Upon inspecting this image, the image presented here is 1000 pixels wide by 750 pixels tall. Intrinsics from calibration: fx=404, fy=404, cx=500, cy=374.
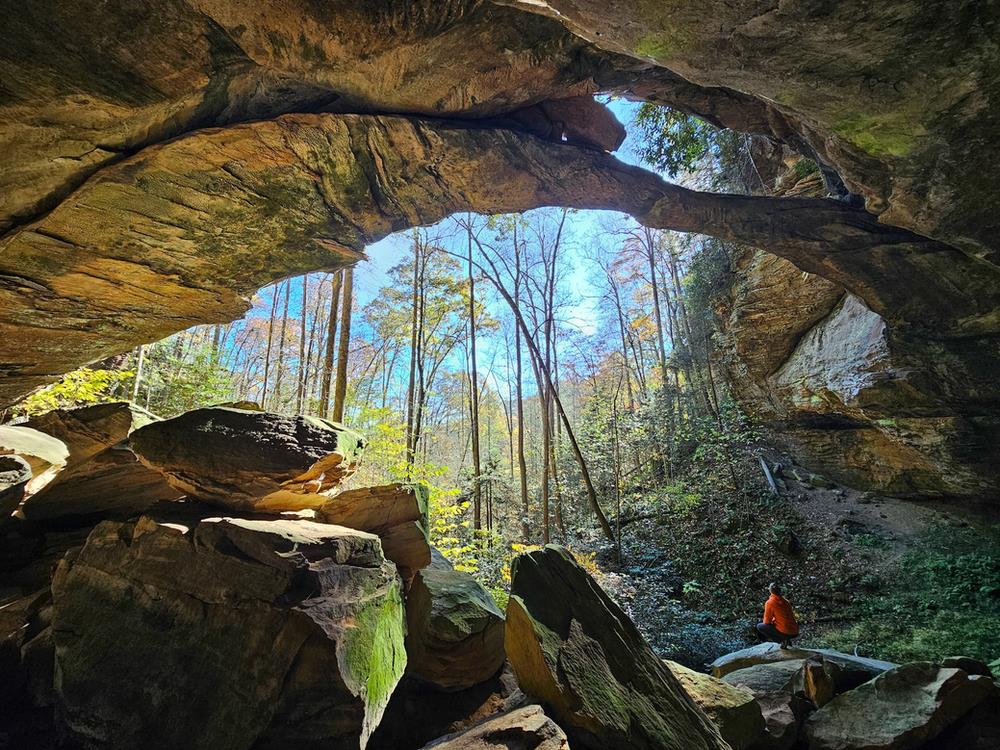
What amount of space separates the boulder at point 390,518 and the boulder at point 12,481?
3341 millimetres

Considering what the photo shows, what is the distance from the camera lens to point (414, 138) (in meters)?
4.26

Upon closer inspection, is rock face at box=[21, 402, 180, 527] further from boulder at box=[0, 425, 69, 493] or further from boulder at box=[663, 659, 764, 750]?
boulder at box=[663, 659, 764, 750]

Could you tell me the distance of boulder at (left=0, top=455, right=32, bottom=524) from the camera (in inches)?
170

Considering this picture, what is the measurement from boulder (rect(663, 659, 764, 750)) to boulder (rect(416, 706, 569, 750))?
159 cm

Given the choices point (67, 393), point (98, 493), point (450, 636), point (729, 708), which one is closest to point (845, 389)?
point (729, 708)

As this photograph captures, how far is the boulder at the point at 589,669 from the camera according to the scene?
2805 mm

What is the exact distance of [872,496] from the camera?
9727mm

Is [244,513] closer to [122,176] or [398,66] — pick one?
[122,176]

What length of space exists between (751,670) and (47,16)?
8431 millimetres

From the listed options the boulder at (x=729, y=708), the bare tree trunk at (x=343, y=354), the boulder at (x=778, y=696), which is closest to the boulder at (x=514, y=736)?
the boulder at (x=729, y=708)

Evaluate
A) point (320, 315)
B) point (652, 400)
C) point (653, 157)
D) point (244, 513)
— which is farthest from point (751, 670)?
point (320, 315)

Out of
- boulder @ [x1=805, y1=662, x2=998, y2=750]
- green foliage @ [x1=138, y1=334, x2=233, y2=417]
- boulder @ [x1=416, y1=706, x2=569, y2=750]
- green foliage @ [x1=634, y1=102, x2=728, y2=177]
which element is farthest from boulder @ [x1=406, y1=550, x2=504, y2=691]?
green foliage @ [x1=138, y1=334, x2=233, y2=417]

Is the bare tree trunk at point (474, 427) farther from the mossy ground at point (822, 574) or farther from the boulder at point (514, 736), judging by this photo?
the boulder at point (514, 736)

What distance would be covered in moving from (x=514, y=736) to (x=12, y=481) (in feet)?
19.0
